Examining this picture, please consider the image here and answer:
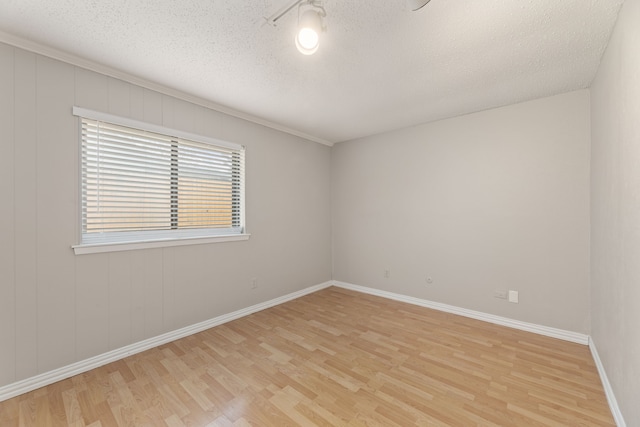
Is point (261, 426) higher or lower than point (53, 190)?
lower

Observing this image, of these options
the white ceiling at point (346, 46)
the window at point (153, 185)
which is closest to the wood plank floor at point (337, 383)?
the window at point (153, 185)

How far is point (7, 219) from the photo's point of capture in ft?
5.91

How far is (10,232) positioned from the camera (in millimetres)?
1812

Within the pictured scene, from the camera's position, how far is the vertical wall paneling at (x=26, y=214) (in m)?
1.84

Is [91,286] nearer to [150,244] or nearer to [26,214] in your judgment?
[150,244]

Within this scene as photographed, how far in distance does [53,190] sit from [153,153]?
793 mm

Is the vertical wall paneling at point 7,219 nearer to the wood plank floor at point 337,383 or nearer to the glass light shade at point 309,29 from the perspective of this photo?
the wood plank floor at point 337,383

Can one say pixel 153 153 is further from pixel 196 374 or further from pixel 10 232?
pixel 196 374

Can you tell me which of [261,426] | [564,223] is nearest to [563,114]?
[564,223]

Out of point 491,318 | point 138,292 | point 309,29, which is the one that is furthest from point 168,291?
point 491,318

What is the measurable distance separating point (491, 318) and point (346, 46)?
320 cm

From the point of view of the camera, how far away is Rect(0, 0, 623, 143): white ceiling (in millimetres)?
1548

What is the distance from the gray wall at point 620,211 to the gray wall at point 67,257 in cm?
319

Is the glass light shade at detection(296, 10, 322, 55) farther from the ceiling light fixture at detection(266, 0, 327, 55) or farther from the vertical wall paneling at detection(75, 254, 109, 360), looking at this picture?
the vertical wall paneling at detection(75, 254, 109, 360)
